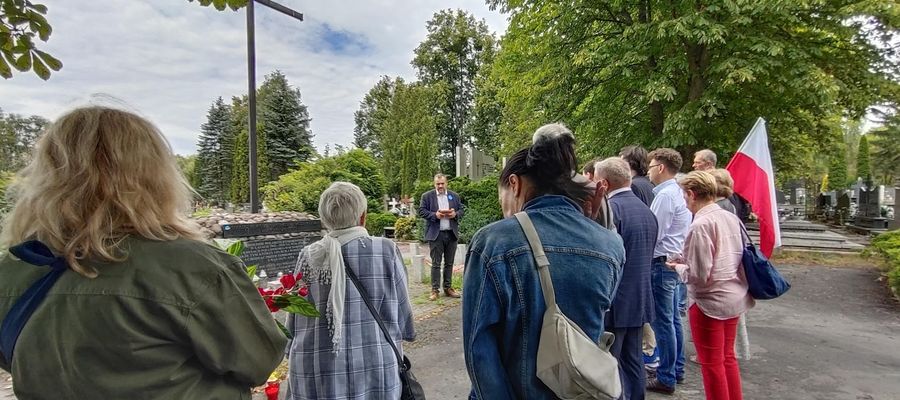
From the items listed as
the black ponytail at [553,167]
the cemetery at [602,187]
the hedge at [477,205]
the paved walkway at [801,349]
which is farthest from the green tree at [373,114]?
the black ponytail at [553,167]

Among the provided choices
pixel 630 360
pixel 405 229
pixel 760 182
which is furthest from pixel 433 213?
pixel 405 229

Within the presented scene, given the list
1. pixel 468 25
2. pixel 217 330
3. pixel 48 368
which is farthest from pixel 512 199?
pixel 468 25

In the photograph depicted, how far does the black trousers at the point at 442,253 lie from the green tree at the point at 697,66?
544cm

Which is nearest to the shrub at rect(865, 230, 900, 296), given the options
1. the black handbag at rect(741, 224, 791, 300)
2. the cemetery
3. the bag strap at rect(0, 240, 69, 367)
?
the cemetery

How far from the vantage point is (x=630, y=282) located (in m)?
3.19

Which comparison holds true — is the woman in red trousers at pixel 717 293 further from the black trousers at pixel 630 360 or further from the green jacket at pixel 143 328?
the green jacket at pixel 143 328

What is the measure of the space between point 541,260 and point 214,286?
976 millimetres

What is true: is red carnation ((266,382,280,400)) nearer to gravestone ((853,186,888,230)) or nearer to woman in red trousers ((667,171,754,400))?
woman in red trousers ((667,171,754,400))

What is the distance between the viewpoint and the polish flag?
426cm

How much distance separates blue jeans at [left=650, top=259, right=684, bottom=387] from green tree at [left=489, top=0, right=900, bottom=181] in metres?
6.57

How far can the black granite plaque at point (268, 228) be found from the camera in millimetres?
6543

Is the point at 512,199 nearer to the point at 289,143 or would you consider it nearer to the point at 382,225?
the point at 382,225

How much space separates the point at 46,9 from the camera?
6.50 ft

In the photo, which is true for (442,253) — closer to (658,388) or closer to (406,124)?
(658,388)
